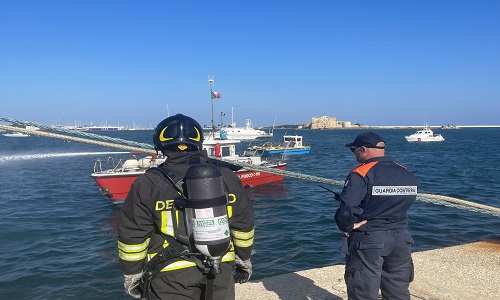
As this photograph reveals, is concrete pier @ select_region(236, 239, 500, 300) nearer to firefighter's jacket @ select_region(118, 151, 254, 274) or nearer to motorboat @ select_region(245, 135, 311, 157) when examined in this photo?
firefighter's jacket @ select_region(118, 151, 254, 274)

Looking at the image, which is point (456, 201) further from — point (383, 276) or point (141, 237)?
point (141, 237)

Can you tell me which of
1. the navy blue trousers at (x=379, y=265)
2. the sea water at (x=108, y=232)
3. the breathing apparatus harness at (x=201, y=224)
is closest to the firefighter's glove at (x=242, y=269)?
the breathing apparatus harness at (x=201, y=224)

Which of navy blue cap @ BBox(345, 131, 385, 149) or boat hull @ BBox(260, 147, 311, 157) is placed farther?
boat hull @ BBox(260, 147, 311, 157)

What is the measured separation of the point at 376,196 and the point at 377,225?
28cm

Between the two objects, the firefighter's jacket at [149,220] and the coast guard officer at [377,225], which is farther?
the coast guard officer at [377,225]

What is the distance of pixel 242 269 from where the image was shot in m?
2.87

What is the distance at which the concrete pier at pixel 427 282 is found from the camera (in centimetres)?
485

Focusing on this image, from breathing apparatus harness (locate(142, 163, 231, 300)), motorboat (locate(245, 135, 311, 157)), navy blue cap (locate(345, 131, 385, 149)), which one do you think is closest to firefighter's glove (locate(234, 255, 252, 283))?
breathing apparatus harness (locate(142, 163, 231, 300))

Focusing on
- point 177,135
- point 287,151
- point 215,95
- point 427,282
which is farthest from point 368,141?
point 287,151

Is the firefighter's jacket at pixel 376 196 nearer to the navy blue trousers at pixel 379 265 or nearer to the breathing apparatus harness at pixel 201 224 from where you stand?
the navy blue trousers at pixel 379 265

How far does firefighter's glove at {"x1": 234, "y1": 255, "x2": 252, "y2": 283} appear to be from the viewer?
2.82 metres

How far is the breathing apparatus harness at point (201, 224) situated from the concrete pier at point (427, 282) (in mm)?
2781

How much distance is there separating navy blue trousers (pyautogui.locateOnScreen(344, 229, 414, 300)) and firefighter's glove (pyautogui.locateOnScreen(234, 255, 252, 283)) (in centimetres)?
107

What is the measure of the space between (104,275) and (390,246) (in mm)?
7824
